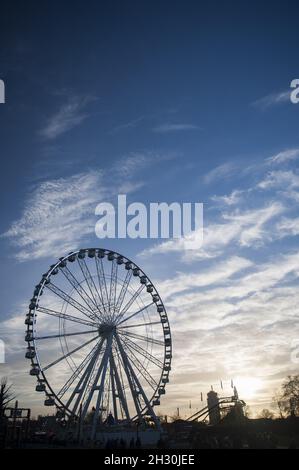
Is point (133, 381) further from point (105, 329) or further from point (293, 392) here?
point (293, 392)

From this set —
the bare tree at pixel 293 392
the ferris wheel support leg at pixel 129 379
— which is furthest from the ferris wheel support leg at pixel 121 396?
the bare tree at pixel 293 392

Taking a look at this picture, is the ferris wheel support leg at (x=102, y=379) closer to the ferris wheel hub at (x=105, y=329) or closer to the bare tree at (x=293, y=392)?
the ferris wheel hub at (x=105, y=329)

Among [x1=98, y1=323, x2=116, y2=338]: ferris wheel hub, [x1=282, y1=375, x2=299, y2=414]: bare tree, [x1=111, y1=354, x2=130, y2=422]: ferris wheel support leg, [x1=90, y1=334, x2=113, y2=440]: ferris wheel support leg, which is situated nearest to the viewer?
[x1=90, y1=334, x2=113, y2=440]: ferris wheel support leg

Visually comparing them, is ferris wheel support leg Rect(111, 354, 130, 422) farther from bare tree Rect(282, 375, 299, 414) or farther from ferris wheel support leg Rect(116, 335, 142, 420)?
bare tree Rect(282, 375, 299, 414)

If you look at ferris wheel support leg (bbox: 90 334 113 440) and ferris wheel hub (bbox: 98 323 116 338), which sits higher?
ferris wheel hub (bbox: 98 323 116 338)

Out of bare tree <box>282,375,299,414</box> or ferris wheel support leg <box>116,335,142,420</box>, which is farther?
bare tree <box>282,375,299,414</box>

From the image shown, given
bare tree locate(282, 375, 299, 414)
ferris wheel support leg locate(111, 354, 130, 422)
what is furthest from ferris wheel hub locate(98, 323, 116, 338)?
bare tree locate(282, 375, 299, 414)
